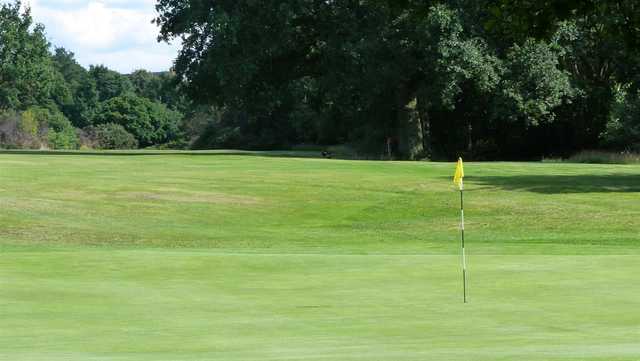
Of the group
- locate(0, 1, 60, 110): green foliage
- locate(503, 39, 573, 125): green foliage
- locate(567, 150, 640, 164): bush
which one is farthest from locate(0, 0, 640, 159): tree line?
locate(0, 1, 60, 110): green foliage

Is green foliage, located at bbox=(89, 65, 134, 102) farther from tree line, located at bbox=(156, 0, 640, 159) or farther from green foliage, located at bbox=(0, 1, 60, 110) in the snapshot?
tree line, located at bbox=(156, 0, 640, 159)

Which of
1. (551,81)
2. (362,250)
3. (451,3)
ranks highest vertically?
(451,3)

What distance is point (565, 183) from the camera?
119ft

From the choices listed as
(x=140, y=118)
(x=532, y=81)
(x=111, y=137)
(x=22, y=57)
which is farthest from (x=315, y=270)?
(x=140, y=118)

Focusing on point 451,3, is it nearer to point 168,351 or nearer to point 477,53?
point 477,53

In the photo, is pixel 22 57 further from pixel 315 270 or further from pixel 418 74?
pixel 315 270

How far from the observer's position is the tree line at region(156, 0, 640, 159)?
1991 inches

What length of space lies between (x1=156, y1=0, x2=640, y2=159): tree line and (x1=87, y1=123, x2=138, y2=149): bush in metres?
50.1

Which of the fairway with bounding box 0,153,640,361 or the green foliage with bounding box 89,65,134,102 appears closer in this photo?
the fairway with bounding box 0,153,640,361

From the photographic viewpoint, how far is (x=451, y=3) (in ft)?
164

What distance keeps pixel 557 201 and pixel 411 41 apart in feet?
65.9

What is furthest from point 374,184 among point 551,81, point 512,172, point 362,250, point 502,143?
point 502,143

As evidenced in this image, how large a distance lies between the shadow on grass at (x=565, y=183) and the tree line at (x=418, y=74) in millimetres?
10007

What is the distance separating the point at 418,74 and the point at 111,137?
197 ft
